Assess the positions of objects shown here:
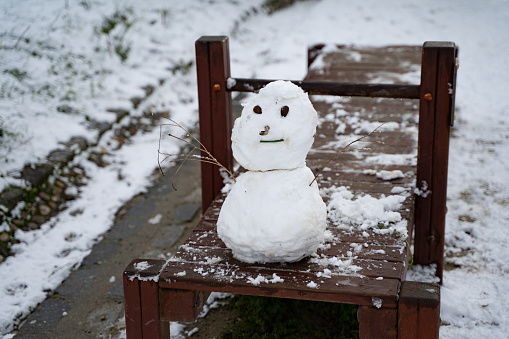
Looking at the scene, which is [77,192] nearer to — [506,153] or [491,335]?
[491,335]

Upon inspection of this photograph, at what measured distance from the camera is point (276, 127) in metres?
2.15

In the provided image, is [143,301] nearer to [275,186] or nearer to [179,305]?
[179,305]

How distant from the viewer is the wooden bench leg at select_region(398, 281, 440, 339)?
1.95m

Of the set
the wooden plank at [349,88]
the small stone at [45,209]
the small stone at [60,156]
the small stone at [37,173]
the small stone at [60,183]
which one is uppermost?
the wooden plank at [349,88]

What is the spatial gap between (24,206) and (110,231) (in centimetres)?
55

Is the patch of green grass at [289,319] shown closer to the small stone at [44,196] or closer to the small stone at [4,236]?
the small stone at [4,236]

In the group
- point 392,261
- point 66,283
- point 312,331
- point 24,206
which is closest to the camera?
point 392,261

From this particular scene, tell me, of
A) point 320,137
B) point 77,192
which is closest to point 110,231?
point 77,192

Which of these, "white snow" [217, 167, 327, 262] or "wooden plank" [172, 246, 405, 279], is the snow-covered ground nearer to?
"wooden plank" [172, 246, 405, 279]

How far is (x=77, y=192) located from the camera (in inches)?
162

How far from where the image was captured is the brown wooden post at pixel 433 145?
8.98 feet

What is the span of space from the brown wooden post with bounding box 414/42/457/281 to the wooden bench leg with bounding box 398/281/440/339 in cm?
99

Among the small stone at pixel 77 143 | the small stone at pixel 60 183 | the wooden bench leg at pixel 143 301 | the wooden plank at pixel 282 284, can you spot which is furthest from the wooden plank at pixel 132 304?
the small stone at pixel 77 143

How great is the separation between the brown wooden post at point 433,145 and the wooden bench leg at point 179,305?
1.33 metres
